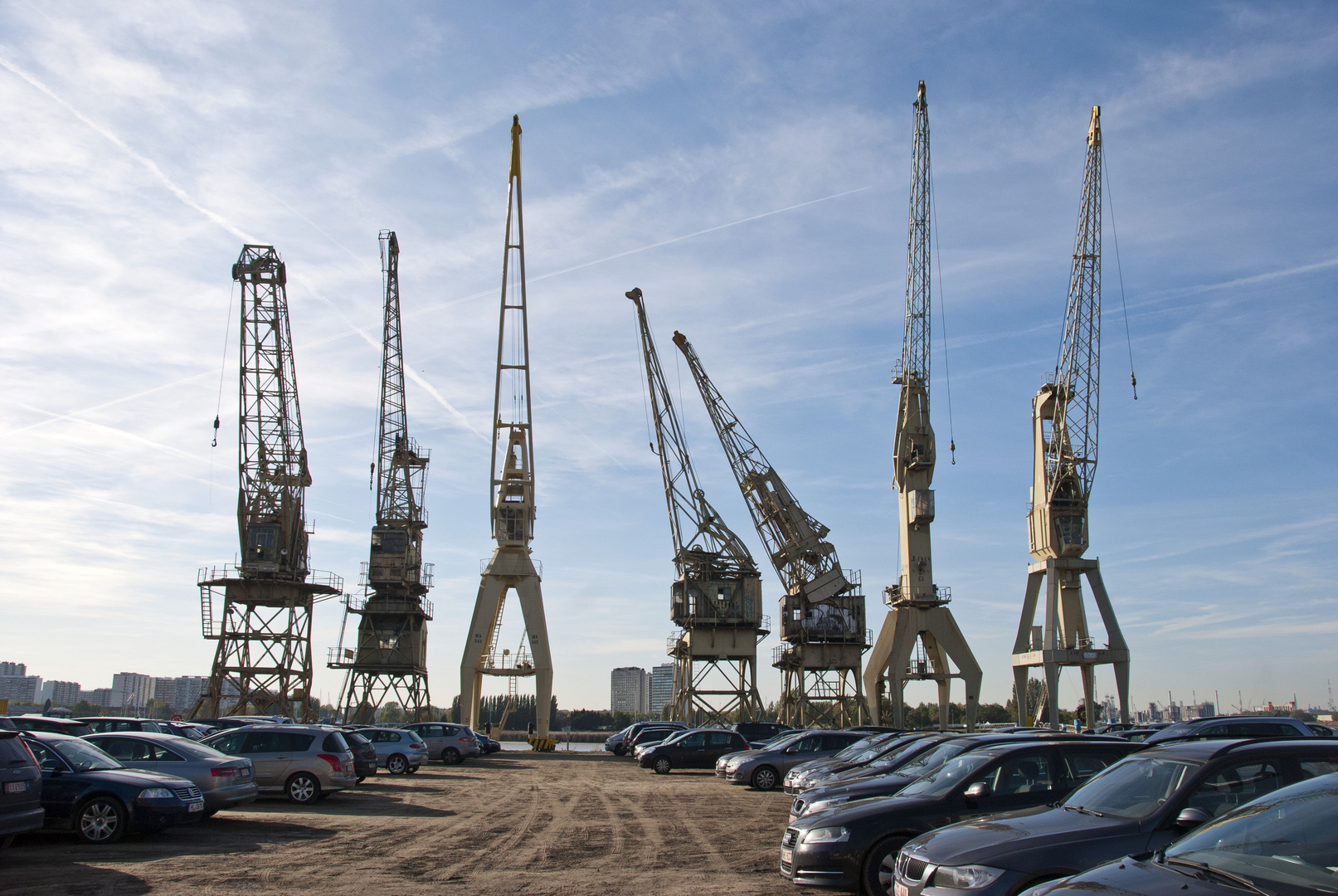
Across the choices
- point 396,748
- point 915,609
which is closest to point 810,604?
point 915,609

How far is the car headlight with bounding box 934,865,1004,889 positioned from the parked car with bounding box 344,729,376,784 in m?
18.5

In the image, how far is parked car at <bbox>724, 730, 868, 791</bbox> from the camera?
23.7 m

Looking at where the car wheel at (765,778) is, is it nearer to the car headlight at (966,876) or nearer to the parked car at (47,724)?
the parked car at (47,724)

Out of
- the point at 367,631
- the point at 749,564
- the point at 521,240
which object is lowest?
the point at 367,631

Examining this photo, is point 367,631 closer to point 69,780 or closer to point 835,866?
point 69,780

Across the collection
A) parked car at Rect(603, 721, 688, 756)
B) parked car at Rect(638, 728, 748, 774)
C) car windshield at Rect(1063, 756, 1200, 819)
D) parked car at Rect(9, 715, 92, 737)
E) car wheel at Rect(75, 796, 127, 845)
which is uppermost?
car windshield at Rect(1063, 756, 1200, 819)

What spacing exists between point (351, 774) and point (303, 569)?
42.5 metres

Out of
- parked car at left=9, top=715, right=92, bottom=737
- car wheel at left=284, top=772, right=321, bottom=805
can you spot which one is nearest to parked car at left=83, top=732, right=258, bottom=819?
parked car at left=9, top=715, right=92, bottom=737

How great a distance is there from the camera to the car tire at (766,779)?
2369 centimetres

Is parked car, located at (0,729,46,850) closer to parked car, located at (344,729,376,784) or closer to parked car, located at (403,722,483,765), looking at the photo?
parked car, located at (344,729,376,784)

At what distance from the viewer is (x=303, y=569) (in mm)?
59219

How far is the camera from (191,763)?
15594 mm

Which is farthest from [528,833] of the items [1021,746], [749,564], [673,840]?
[749,564]

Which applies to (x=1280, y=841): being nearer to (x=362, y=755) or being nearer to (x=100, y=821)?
(x=100, y=821)
